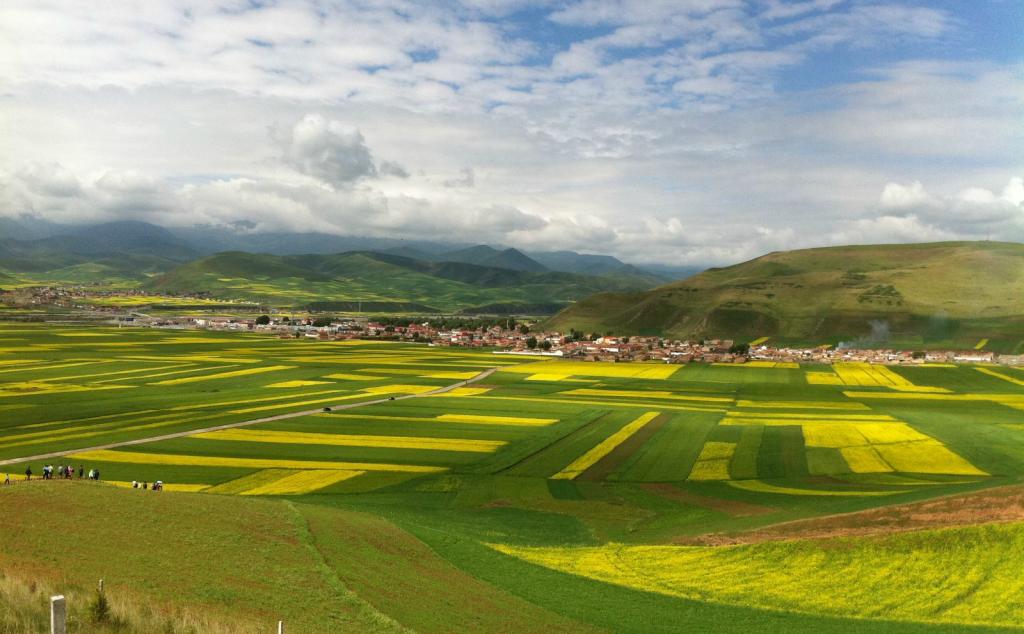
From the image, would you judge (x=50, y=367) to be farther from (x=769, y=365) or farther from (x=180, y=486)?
(x=769, y=365)

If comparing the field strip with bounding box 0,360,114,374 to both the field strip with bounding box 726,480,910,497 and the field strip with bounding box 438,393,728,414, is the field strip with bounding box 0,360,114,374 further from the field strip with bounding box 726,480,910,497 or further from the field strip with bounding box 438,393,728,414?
the field strip with bounding box 726,480,910,497

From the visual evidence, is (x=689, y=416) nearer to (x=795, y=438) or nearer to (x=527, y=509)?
(x=795, y=438)

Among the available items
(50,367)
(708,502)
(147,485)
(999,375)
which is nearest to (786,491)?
(708,502)

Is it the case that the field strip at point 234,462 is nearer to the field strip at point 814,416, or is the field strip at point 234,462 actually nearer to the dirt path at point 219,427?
the dirt path at point 219,427

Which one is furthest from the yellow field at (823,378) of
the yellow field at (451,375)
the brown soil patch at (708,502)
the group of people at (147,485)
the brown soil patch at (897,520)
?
the group of people at (147,485)

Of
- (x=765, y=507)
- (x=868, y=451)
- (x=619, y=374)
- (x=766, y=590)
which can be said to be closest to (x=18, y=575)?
(x=766, y=590)

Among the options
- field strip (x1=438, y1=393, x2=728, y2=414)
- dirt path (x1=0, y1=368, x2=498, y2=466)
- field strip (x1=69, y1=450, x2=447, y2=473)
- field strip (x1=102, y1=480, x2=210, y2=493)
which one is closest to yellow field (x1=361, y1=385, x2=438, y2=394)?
dirt path (x1=0, y1=368, x2=498, y2=466)
